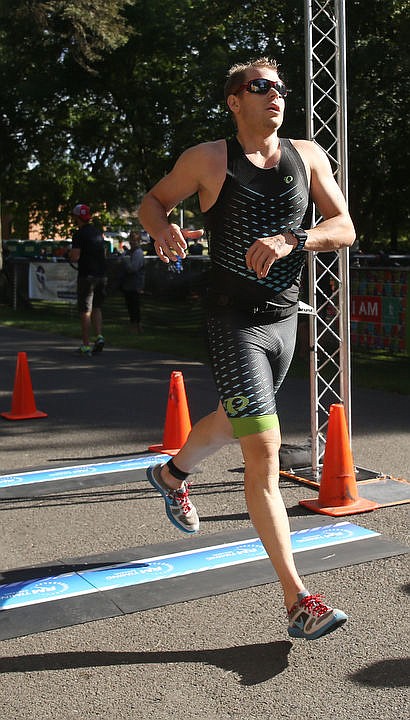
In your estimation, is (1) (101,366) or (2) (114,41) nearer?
(1) (101,366)

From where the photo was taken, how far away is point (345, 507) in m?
5.56

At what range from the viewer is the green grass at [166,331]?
1226cm

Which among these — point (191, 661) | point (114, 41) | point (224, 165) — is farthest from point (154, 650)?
point (114, 41)

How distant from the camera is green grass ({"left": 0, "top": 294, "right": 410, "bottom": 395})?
12.3 meters

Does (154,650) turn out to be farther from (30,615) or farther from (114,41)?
(114,41)

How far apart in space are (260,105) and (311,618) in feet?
6.84

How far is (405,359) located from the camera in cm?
1369

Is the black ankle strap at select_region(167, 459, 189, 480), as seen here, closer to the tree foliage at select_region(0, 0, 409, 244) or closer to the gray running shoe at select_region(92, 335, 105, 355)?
the gray running shoe at select_region(92, 335, 105, 355)

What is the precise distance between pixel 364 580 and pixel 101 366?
8824 millimetres

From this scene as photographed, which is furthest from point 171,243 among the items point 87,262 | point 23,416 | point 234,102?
point 87,262

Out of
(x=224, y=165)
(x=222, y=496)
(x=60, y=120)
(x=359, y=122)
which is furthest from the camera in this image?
(x=60, y=120)

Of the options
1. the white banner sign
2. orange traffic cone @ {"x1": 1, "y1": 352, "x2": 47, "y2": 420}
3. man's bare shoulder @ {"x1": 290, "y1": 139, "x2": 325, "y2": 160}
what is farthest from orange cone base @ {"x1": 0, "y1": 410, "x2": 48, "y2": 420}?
the white banner sign

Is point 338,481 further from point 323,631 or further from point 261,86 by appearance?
point 261,86

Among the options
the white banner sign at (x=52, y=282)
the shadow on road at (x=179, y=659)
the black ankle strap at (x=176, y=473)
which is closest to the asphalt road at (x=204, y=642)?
the shadow on road at (x=179, y=659)
